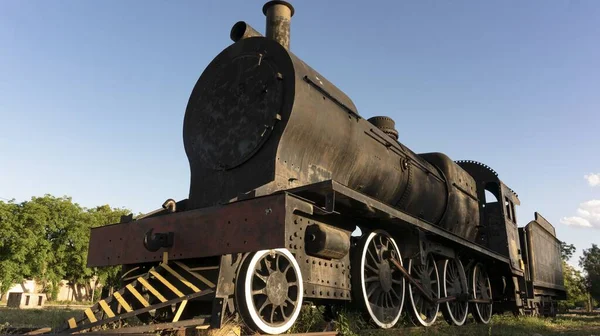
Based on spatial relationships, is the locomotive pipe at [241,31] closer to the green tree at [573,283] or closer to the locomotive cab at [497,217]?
the locomotive cab at [497,217]

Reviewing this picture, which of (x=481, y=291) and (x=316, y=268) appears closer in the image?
(x=316, y=268)

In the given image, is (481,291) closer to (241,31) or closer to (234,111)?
(234,111)

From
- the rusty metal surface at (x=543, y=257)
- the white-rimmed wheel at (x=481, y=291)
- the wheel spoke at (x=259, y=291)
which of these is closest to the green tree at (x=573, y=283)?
the rusty metal surface at (x=543, y=257)

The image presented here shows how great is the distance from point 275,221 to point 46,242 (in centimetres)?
3209

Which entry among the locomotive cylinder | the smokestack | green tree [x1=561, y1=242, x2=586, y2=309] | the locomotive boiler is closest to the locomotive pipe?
the locomotive boiler

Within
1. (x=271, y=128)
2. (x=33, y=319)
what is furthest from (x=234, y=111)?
(x=33, y=319)

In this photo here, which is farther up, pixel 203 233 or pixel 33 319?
pixel 203 233

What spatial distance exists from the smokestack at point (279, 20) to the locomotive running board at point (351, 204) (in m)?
2.19

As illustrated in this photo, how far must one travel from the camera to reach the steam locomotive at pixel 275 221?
432 centimetres

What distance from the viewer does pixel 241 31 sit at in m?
6.00

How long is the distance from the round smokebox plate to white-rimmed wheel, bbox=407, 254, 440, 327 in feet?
10.1

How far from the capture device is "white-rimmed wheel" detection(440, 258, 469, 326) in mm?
7891

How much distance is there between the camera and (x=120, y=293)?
15.0 ft

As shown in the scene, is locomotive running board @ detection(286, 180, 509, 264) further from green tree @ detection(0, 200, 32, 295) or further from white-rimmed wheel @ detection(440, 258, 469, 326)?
green tree @ detection(0, 200, 32, 295)
